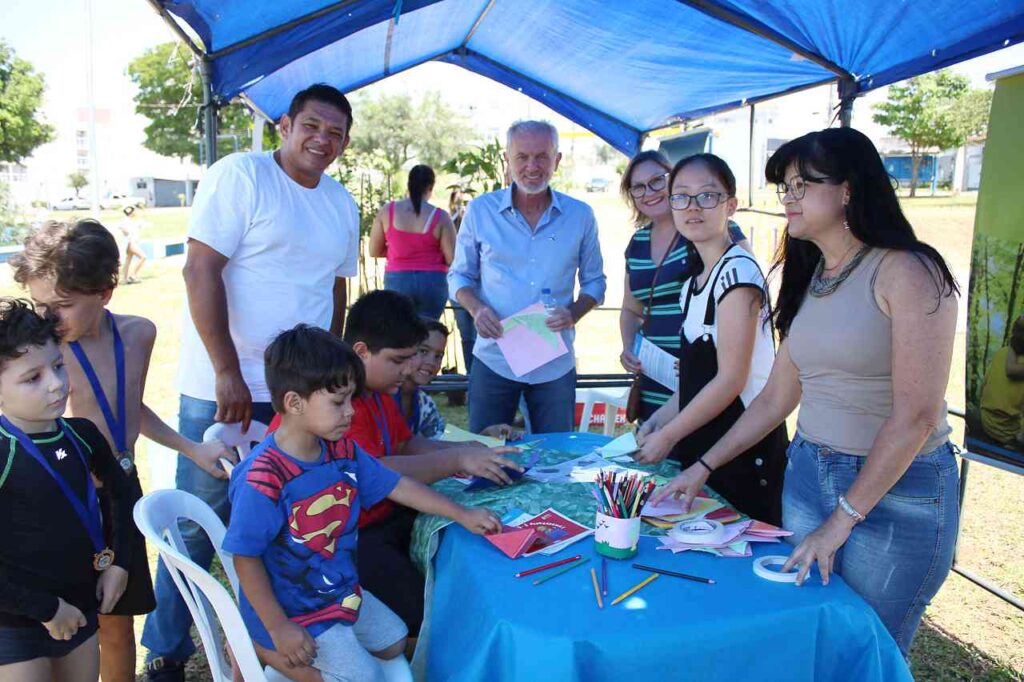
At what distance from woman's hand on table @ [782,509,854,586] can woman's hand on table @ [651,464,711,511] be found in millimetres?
382

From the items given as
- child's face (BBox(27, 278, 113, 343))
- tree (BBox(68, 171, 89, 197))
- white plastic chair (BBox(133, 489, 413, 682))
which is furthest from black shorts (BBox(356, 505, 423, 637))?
→ tree (BBox(68, 171, 89, 197))

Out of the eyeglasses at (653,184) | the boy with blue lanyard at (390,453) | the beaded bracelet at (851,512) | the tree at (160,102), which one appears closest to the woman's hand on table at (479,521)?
the boy with blue lanyard at (390,453)

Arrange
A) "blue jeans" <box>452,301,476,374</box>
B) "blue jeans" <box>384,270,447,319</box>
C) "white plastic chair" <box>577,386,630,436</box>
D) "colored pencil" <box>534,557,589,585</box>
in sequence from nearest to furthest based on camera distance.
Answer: "colored pencil" <box>534,557,589,585</box> < "white plastic chair" <box>577,386,630,436</box> < "blue jeans" <box>452,301,476,374</box> < "blue jeans" <box>384,270,447,319</box>

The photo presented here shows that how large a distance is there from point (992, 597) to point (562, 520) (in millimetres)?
2708

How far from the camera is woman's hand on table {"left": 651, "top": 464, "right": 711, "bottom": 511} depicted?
1.91m

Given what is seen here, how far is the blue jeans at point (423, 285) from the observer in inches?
248

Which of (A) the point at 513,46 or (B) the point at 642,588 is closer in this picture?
(B) the point at 642,588

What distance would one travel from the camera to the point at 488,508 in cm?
195

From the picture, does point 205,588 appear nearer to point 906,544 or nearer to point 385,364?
point 385,364

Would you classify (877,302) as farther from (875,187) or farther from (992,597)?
(992,597)

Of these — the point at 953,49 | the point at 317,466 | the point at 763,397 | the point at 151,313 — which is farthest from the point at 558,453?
the point at 151,313

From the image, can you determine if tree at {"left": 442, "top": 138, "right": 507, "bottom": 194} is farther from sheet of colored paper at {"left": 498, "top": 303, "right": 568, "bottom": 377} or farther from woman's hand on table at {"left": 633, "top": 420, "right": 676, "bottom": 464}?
woman's hand on table at {"left": 633, "top": 420, "right": 676, "bottom": 464}

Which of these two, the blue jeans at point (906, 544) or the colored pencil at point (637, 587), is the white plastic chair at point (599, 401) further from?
the colored pencil at point (637, 587)

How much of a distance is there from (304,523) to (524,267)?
1878 millimetres
